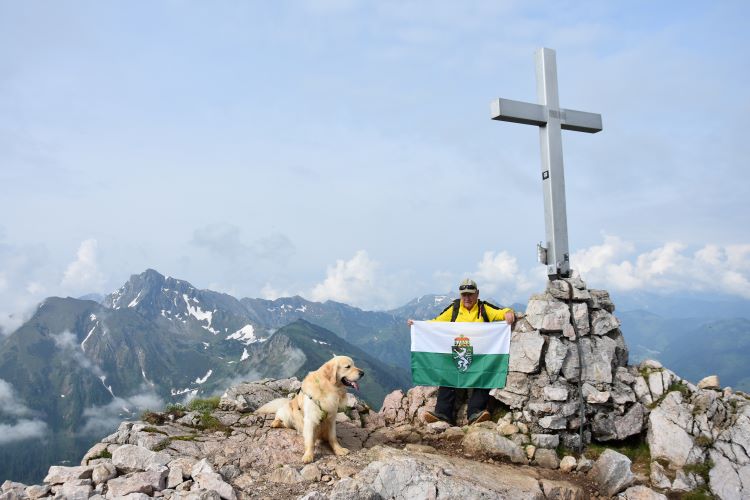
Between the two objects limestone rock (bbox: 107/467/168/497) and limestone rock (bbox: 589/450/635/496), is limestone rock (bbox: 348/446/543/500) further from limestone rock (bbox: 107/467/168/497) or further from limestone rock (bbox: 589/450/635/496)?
limestone rock (bbox: 107/467/168/497)

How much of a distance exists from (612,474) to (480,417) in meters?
3.42

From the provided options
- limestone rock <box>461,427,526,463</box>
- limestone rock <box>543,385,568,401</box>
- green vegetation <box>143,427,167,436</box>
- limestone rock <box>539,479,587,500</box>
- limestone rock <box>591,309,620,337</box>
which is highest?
limestone rock <box>591,309,620,337</box>

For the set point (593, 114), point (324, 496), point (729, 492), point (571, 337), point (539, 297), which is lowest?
point (729, 492)

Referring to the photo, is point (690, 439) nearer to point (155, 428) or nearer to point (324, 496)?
point (324, 496)

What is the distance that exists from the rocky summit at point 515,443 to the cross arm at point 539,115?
4732 millimetres

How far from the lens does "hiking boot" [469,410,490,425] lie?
13135mm

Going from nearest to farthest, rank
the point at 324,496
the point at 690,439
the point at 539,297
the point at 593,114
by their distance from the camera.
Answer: the point at 324,496
the point at 690,439
the point at 539,297
the point at 593,114

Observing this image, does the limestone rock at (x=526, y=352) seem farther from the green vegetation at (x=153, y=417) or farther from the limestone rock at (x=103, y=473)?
the limestone rock at (x=103, y=473)

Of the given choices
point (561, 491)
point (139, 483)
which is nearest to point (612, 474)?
point (561, 491)

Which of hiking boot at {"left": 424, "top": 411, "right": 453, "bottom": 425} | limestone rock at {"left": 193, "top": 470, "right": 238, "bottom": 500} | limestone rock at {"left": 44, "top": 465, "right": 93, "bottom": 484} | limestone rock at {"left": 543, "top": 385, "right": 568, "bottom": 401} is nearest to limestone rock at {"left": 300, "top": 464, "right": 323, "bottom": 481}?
limestone rock at {"left": 193, "top": 470, "right": 238, "bottom": 500}

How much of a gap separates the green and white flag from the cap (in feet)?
2.91

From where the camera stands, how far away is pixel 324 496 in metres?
8.51

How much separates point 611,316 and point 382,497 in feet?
28.0

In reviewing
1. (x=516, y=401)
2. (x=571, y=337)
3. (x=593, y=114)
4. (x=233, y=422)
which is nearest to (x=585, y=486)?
(x=516, y=401)
